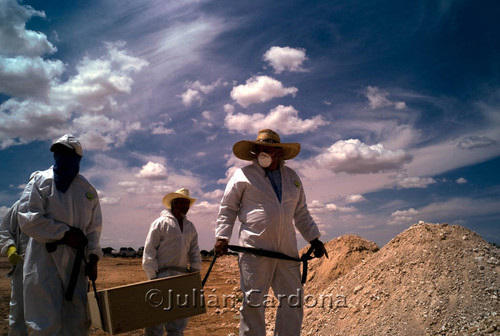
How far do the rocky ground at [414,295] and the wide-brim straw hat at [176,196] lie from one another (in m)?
2.45

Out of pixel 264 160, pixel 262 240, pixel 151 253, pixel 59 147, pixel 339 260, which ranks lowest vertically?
pixel 339 260

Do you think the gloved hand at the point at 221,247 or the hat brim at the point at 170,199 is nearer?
the gloved hand at the point at 221,247

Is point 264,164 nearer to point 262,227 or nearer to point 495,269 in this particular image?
point 262,227

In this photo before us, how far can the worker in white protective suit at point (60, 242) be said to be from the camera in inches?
126

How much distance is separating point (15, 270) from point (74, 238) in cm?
142

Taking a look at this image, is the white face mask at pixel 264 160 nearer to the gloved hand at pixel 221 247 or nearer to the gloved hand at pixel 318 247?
the gloved hand at pixel 221 247

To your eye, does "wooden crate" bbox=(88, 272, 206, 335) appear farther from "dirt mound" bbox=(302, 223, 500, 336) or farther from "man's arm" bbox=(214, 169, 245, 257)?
Result: "dirt mound" bbox=(302, 223, 500, 336)

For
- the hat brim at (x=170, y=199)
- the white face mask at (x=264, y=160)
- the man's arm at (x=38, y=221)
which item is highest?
the white face mask at (x=264, y=160)

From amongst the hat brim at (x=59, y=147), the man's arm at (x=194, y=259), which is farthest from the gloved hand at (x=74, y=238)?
the man's arm at (x=194, y=259)

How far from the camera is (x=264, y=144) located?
12.8ft

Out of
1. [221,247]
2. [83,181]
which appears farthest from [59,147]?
[221,247]

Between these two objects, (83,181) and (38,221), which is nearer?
(38,221)

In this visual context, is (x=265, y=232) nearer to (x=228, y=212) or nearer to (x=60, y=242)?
(x=228, y=212)

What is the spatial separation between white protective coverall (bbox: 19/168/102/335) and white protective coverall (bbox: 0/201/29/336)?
104 cm
